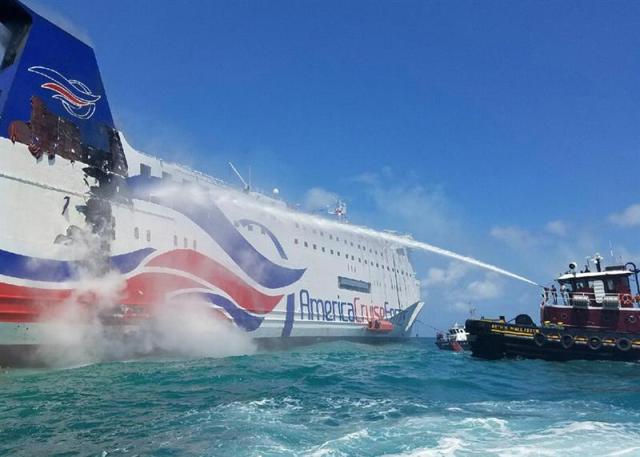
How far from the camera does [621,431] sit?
7.34 meters

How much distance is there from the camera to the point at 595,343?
1933 centimetres

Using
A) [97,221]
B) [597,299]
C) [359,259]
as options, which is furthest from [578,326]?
[97,221]

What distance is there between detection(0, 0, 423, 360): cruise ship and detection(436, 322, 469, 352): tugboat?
18.1 m

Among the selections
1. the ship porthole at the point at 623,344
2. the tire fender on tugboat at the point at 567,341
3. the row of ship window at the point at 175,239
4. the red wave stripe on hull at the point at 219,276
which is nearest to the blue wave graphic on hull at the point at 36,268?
the row of ship window at the point at 175,239

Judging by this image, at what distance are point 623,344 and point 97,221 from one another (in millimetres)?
20824

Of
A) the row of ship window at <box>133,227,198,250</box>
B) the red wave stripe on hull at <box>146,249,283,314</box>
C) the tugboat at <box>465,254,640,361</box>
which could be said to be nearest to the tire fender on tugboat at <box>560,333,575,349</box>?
the tugboat at <box>465,254,640,361</box>

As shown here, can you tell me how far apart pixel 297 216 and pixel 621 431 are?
23.6 m

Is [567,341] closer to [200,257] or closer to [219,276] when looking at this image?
[219,276]

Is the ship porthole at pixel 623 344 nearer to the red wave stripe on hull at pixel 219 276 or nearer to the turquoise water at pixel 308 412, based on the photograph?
the turquoise water at pixel 308 412

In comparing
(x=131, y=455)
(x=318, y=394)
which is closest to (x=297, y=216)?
(x=318, y=394)

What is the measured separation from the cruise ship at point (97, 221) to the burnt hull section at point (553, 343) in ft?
35.1

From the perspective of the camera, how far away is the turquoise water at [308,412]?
6.38 meters

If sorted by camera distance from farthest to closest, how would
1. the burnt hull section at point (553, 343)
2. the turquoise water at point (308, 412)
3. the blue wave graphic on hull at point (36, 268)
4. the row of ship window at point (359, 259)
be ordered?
the row of ship window at point (359, 259) → the burnt hull section at point (553, 343) → the blue wave graphic on hull at point (36, 268) → the turquoise water at point (308, 412)

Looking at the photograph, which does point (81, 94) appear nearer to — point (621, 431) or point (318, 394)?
point (318, 394)
